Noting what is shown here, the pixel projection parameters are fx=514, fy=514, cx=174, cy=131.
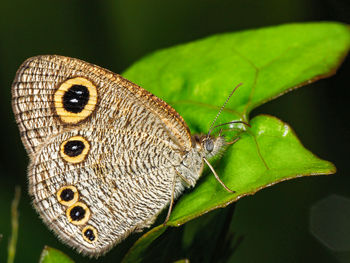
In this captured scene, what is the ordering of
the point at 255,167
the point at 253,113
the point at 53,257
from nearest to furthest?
1. the point at 53,257
2. the point at 255,167
3. the point at 253,113

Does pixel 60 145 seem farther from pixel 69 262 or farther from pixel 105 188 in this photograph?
pixel 69 262

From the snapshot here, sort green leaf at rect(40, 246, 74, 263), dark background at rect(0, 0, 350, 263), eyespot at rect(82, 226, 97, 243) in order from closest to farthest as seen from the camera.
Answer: green leaf at rect(40, 246, 74, 263)
eyespot at rect(82, 226, 97, 243)
dark background at rect(0, 0, 350, 263)

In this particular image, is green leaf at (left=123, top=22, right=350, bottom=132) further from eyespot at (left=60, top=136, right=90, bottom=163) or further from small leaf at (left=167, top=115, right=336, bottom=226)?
eyespot at (left=60, top=136, right=90, bottom=163)

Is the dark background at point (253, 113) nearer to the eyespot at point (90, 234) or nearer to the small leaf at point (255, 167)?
the eyespot at point (90, 234)

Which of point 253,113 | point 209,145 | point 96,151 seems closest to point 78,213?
point 96,151

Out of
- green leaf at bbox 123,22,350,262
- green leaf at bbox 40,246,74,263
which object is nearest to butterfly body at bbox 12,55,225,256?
green leaf at bbox 123,22,350,262

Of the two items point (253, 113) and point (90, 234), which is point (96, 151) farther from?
point (253, 113)
